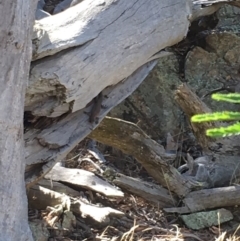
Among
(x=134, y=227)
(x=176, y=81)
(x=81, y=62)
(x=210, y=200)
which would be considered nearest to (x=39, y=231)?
(x=134, y=227)

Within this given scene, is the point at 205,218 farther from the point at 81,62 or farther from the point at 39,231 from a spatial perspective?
the point at 81,62

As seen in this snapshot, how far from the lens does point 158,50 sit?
3.64 metres

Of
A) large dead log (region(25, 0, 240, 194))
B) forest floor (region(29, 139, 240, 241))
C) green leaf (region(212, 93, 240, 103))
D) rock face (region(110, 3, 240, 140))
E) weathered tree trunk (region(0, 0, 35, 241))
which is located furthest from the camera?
rock face (region(110, 3, 240, 140))

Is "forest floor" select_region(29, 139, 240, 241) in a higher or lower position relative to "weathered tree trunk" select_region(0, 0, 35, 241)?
lower

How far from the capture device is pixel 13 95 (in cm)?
256

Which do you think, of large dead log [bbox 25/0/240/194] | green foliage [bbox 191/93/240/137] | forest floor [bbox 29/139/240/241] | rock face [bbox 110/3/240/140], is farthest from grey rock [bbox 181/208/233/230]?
green foliage [bbox 191/93/240/137]

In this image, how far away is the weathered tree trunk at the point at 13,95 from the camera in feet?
8.26

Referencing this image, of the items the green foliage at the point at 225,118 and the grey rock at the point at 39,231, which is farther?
the grey rock at the point at 39,231

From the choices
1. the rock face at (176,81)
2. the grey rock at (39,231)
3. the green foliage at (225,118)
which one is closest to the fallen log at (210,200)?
the grey rock at (39,231)

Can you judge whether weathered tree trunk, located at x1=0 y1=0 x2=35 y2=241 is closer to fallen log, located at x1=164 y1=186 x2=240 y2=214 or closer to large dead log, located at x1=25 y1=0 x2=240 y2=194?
large dead log, located at x1=25 y1=0 x2=240 y2=194

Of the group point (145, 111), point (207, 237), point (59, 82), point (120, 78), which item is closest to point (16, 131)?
point (59, 82)

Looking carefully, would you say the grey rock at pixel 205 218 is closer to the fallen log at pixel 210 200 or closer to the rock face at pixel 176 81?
the fallen log at pixel 210 200

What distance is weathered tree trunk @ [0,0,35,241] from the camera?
2.52 meters

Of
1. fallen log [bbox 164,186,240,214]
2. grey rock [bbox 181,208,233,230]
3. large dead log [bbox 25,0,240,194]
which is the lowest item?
grey rock [bbox 181,208,233,230]
